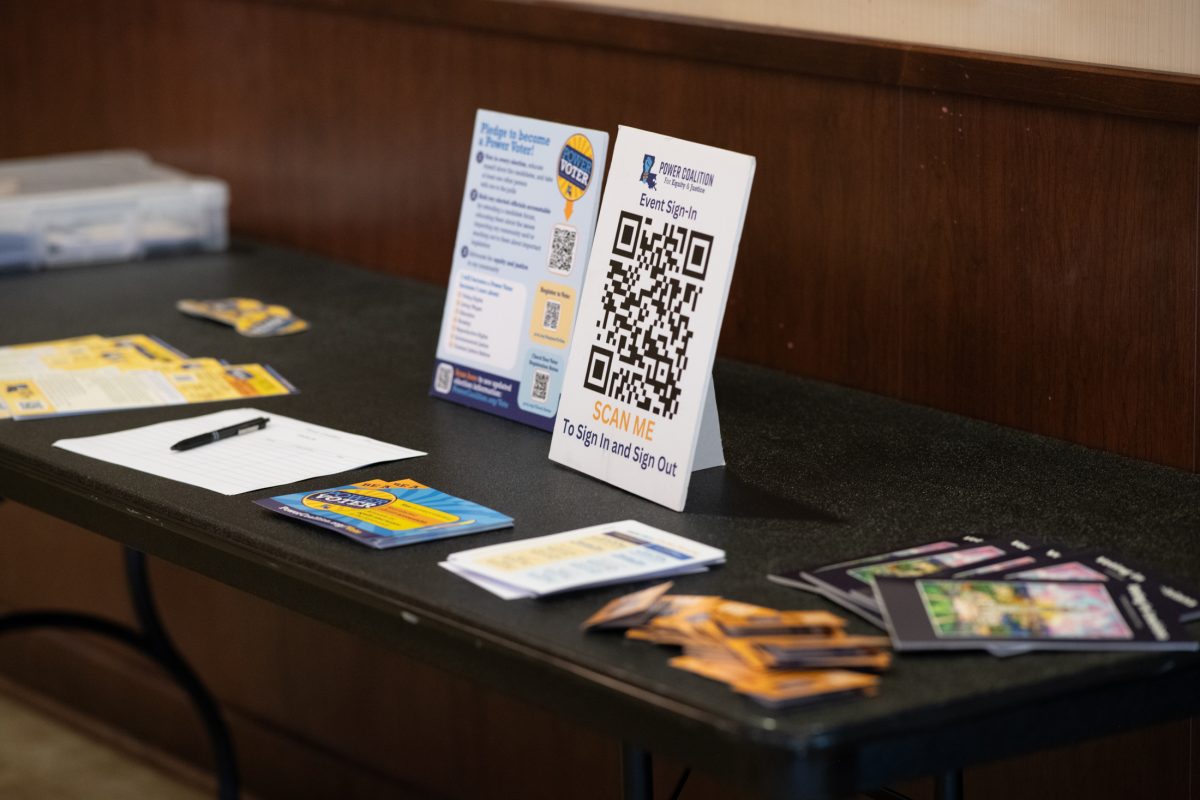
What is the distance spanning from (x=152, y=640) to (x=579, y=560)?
144 cm

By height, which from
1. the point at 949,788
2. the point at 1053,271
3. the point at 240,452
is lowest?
the point at 949,788

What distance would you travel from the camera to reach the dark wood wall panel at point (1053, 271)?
5.35ft

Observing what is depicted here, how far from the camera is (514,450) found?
171cm

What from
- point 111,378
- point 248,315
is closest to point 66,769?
point 248,315

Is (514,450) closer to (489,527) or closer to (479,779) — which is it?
→ (489,527)

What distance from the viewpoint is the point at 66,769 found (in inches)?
119

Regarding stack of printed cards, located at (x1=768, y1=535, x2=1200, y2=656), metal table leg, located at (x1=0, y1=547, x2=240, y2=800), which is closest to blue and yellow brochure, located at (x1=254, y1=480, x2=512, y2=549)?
stack of printed cards, located at (x1=768, y1=535, x2=1200, y2=656)

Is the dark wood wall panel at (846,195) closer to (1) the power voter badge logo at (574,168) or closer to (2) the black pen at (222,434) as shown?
(1) the power voter badge logo at (574,168)

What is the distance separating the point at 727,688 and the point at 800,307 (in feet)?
3.09

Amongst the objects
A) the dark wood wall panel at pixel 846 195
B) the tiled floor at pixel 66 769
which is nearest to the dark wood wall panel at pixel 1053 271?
the dark wood wall panel at pixel 846 195

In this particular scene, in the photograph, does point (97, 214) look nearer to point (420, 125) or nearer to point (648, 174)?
point (420, 125)

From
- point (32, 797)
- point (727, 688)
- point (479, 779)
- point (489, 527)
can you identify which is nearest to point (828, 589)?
point (727, 688)

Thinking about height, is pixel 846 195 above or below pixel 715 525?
above

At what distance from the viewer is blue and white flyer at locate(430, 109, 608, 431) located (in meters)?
1.76
